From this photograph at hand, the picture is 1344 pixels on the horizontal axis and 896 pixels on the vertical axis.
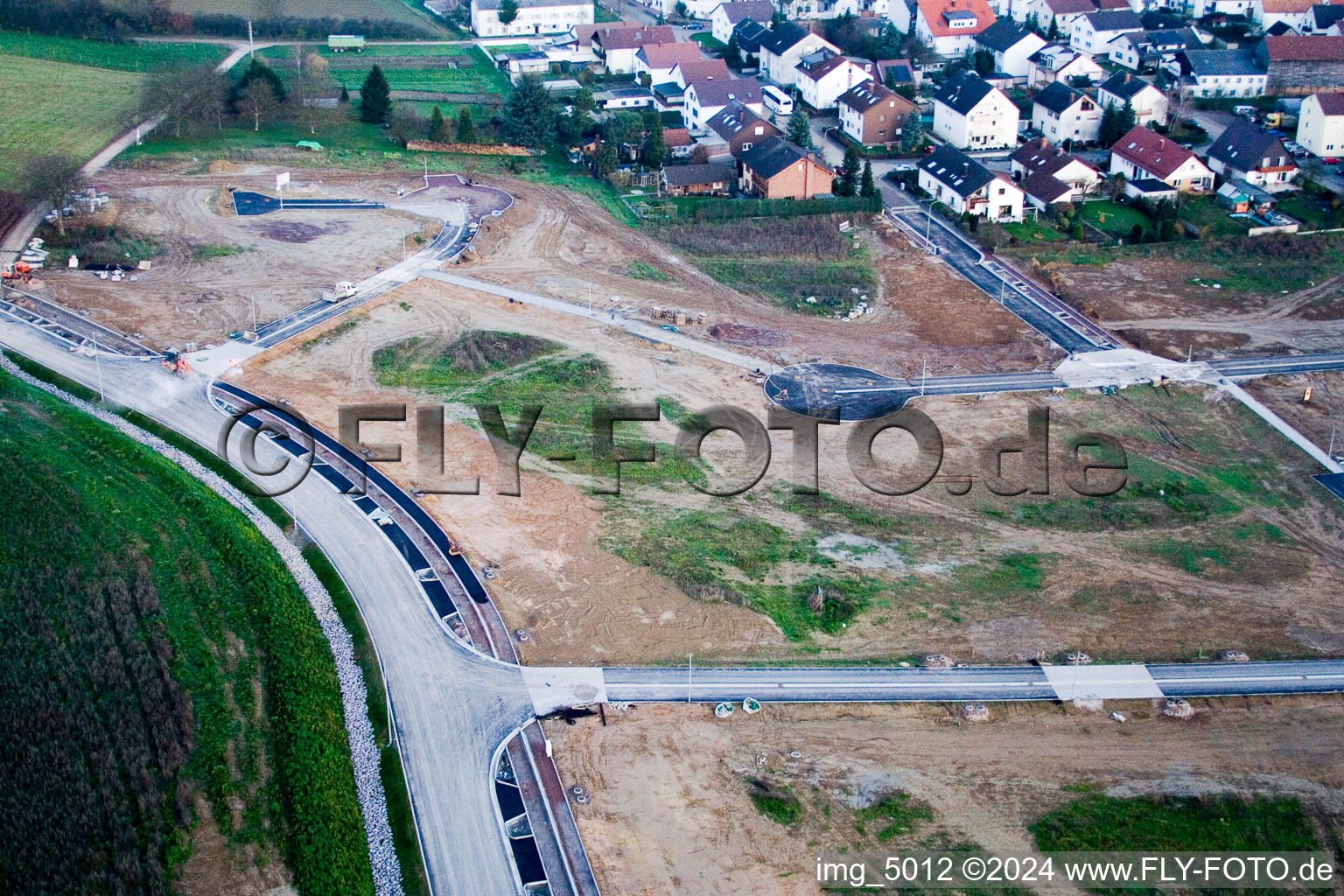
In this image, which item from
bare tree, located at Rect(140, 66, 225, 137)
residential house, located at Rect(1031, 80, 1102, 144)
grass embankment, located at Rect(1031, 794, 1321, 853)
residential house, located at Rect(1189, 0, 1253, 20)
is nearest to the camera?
grass embankment, located at Rect(1031, 794, 1321, 853)

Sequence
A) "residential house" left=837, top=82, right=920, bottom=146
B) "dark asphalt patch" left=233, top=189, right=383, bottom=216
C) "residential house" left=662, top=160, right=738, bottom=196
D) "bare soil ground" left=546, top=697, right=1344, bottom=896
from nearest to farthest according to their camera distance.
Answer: "bare soil ground" left=546, top=697, right=1344, bottom=896 → "dark asphalt patch" left=233, top=189, right=383, bottom=216 → "residential house" left=662, top=160, right=738, bottom=196 → "residential house" left=837, top=82, right=920, bottom=146

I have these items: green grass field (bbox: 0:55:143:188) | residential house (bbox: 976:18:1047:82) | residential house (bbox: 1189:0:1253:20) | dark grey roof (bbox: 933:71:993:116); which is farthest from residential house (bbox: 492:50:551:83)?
residential house (bbox: 1189:0:1253:20)

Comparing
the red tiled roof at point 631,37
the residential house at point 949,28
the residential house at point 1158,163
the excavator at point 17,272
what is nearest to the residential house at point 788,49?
the red tiled roof at point 631,37

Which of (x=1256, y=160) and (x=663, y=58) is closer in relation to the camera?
(x=1256, y=160)

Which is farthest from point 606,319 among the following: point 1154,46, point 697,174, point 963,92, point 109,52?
point 109,52

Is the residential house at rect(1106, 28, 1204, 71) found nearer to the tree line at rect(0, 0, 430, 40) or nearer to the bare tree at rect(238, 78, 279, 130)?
the tree line at rect(0, 0, 430, 40)

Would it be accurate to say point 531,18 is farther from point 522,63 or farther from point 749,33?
point 749,33

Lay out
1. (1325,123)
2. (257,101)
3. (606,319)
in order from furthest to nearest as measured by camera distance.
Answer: (257,101)
(1325,123)
(606,319)

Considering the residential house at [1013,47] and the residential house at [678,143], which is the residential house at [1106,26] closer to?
the residential house at [1013,47]
